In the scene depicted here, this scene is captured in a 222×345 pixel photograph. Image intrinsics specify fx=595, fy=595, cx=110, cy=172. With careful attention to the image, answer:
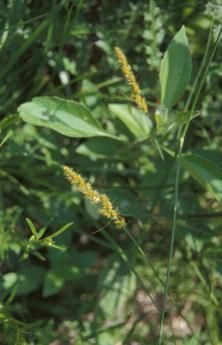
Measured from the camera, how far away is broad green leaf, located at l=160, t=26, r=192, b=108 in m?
1.33

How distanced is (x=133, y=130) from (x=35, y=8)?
0.55 m

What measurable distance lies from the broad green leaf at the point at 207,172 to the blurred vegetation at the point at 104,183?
208 mm

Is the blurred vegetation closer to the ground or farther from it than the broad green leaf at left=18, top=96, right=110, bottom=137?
closer to the ground

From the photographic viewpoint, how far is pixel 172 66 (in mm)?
1345

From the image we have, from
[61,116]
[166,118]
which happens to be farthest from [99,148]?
[166,118]

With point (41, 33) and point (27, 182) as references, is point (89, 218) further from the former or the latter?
point (41, 33)

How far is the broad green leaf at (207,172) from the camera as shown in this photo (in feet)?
4.40

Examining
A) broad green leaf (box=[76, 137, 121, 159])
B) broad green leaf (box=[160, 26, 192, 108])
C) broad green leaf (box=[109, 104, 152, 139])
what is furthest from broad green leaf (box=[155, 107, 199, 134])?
broad green leaf (box=[76, 137, 121, 159])

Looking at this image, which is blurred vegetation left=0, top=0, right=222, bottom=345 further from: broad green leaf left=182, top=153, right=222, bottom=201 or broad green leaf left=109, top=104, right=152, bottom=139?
broad green leaf left=182, top=153, right=222, bottom=201

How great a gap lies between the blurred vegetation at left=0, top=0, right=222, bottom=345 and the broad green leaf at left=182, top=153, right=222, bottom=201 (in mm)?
208

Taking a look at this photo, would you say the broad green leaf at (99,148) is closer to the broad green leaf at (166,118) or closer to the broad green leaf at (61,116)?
the broad green leaf at (61,116)

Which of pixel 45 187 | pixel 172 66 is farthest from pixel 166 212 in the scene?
pixel 172 66

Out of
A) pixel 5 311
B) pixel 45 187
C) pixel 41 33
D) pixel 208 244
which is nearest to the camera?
pixel 5 311

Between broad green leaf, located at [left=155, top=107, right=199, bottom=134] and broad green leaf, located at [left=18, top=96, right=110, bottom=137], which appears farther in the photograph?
broad green leaf, located at [left=18, top=96, right=110, bottom=137]
